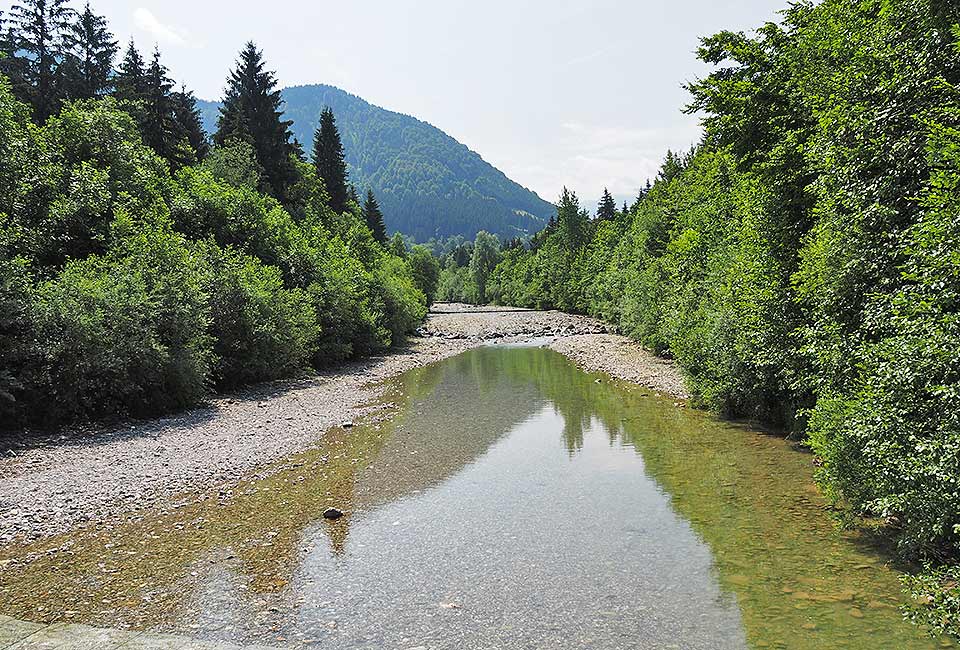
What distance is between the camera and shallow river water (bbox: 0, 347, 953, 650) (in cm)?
914

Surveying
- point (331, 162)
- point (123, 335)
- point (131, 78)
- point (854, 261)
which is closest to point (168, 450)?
point (123, 335)

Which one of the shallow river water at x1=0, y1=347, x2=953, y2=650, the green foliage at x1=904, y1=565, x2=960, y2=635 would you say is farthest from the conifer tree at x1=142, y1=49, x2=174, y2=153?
the green foliage at x1=904, y1=565, x2=960, y2=635

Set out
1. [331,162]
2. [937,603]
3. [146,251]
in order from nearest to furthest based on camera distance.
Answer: [937,603] < [146,251] < [331,162]

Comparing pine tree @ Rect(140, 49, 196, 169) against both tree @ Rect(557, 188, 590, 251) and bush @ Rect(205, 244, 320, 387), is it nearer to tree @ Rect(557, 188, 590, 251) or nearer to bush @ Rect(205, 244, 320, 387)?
bush @ Rect(205, 244, 320, 387)

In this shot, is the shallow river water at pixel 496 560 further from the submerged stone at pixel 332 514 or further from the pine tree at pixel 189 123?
the pine tree at pixel 189 123

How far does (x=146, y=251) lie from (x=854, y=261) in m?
27.4

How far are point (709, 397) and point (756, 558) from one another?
1233 cm

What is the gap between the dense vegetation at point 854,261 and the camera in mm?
8906

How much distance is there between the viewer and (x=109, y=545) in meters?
12.2

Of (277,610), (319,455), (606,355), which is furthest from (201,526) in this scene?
(606,355)

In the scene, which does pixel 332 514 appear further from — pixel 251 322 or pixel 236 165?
pixel 236 165

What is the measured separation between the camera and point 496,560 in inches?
464

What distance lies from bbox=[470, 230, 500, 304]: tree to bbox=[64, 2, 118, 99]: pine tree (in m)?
108

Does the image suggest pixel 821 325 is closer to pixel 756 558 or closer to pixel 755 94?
pixel 756 558
